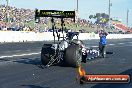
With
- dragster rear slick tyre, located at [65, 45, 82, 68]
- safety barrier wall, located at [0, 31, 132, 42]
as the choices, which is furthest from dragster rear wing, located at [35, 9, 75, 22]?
safety barrier wall, located at [0, 31, 132, 42]

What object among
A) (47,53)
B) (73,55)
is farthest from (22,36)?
(73,55)

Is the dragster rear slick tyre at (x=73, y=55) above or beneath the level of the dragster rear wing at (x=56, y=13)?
beneath

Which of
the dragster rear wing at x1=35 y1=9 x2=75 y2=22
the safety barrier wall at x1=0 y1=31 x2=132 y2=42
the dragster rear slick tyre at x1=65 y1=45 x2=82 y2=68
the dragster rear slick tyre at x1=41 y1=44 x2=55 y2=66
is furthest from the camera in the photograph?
the safety barrier wall at x1=0 y1=31 x2=132 y2=42

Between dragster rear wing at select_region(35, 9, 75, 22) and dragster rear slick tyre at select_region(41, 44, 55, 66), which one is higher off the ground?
dragster rear wing at select_region(35, 9, 75, 22)

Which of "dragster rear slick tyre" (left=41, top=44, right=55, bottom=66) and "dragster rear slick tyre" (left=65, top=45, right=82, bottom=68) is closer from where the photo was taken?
"dragster rear slick tyre" (left=65, top=45, right=82, bottom=68)

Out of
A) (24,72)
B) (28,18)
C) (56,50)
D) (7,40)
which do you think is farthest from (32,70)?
(28,18)

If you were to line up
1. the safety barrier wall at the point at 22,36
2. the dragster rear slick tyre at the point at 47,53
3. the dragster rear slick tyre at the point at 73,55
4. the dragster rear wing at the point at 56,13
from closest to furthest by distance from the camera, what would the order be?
1. the dragster rear slick tyre at the point at 73,55
2. the dragster rear wing at the point at 56,13
3. the dragster rear slick tyre at the point at 47,53
4. the safety barrier wall at the point at 22,36

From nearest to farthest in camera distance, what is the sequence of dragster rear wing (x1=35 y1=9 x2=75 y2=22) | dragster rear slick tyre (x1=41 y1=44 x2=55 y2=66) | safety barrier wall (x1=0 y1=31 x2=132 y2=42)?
dragster rear wing (x1=35 y1=9 x2=75 y2=22) → dragster rear slick tyre (x1=41 y1=44 x2=55 y2=66) → safety barrier wall (x1=0 y1=31 x2=132 y2=42)

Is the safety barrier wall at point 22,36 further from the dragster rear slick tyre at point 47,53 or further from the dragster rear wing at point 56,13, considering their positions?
the dragster rear wing at point 56,13

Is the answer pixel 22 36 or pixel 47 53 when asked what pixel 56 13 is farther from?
pixel 22 36

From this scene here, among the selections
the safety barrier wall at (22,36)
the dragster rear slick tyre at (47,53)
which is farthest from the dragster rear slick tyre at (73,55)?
the safety barrier wall at (22,36)

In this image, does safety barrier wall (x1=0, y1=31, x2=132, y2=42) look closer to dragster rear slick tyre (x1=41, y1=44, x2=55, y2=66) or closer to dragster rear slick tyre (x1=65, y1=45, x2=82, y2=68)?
dragster rear slick tyre (x1=41, y1=44, x2=55, y2=66)

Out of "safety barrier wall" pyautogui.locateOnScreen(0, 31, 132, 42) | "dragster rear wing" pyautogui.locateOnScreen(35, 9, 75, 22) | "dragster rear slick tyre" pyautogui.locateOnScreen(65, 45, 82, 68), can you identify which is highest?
"dragster rear wing" pyautogui.locateOnScreen(35, 9, 75, 22)

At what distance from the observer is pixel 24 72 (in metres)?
14.0
